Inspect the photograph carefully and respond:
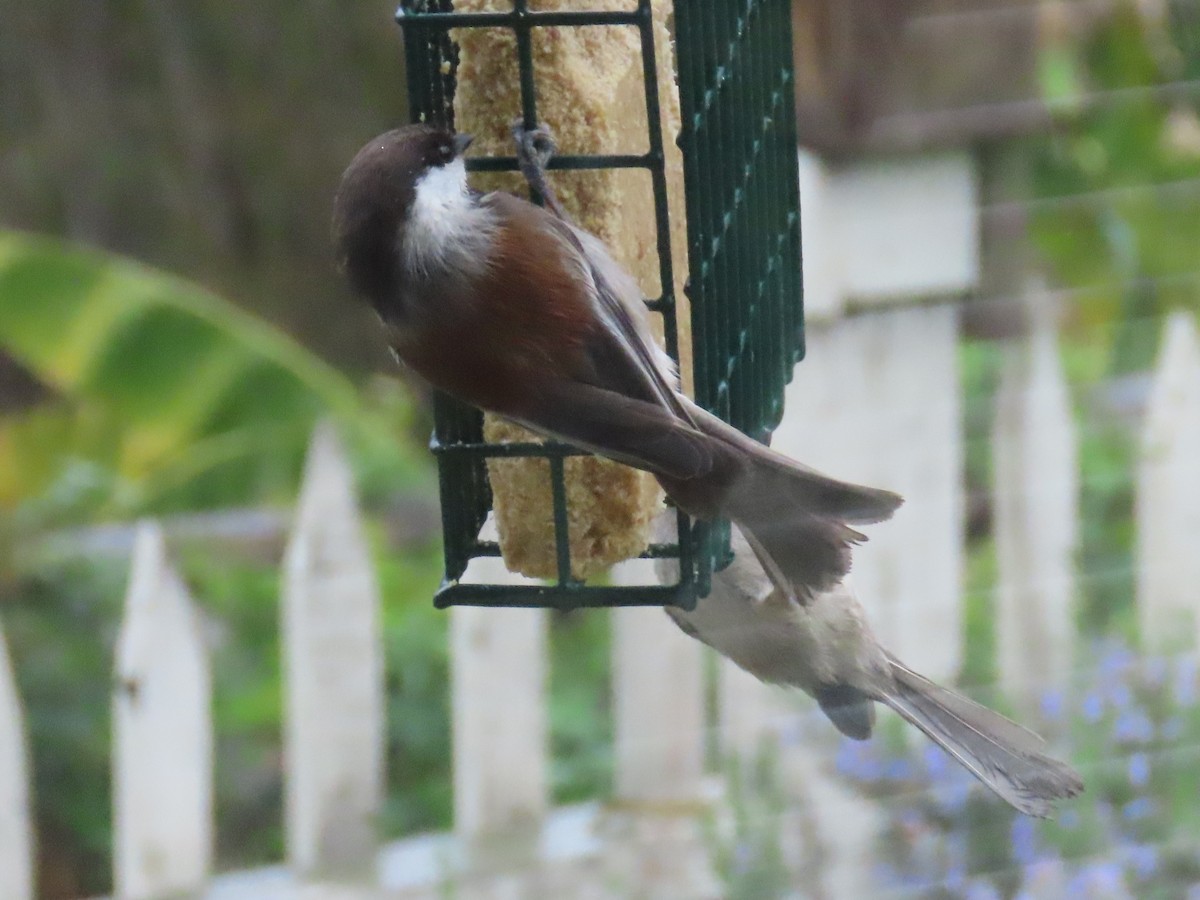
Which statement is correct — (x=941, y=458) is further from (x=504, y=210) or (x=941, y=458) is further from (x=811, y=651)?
(x=504, y=210)

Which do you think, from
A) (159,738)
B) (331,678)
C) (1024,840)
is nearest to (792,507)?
(331,678)

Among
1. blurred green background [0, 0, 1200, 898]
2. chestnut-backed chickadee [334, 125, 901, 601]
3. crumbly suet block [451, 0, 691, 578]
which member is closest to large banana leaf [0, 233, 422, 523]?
blurred green background [0, 0, 1200, 898]

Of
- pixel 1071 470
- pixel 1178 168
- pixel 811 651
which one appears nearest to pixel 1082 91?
pixel 1178 168

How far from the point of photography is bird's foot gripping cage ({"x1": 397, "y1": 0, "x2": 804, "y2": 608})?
60.5 inches

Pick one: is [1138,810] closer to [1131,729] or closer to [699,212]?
[1131,729]

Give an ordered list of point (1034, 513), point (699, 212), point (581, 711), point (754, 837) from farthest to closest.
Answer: point (581, 711)
point (1034, 513)
point (754, 837)
point (699, 212)

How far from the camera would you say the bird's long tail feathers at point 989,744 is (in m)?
1.73

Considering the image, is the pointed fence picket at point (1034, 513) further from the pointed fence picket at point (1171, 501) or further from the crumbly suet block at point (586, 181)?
the crumbly suet block at point (586, 181)

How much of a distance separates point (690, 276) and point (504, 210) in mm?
237

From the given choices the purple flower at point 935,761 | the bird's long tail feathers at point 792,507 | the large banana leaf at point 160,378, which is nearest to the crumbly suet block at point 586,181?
the bird's long tail feathers at point 792,507

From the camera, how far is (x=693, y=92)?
154 cm

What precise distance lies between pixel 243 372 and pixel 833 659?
2496 millimetres

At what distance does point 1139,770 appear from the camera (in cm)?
289

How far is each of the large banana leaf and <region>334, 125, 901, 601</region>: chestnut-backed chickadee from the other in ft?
8.40
